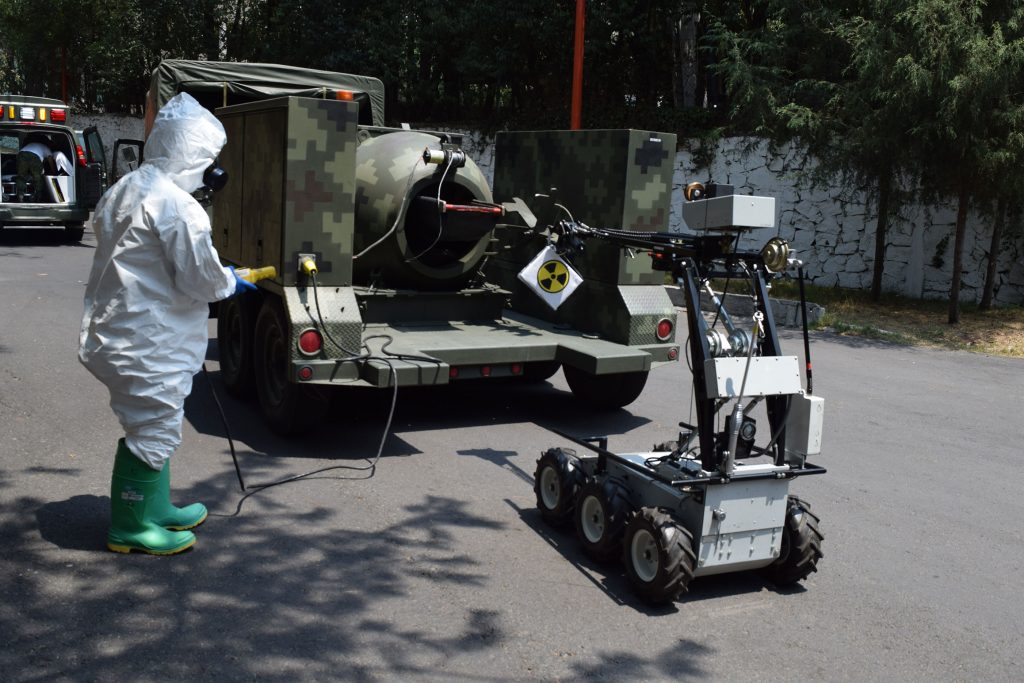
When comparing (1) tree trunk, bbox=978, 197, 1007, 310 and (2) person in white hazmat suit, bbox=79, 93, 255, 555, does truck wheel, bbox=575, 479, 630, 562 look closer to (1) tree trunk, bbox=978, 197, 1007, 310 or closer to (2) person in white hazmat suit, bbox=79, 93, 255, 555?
(2) person in white hazmat suit, bbox=79, 93, 255, 555

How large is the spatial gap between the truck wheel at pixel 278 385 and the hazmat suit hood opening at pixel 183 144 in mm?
1776

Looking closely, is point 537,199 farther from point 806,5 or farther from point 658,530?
point 806,5

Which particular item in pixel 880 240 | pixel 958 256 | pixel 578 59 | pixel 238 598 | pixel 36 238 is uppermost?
pixel 578 59

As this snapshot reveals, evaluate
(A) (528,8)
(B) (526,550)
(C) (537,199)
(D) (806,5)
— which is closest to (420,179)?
(C) (537,199)

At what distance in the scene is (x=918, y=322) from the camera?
13.5m

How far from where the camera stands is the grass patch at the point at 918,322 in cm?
1222

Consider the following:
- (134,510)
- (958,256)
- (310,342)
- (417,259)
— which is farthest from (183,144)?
(958,256)

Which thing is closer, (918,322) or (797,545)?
(797,545)

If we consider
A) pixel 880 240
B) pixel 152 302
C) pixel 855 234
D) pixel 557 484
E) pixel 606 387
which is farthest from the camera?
pixel 855 234

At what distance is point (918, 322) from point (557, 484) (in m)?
9.80

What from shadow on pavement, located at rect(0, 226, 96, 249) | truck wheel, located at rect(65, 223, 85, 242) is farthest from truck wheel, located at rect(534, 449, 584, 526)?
truck wheel, located at rect(65, 223, 85, 242)

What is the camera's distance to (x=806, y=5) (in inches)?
613

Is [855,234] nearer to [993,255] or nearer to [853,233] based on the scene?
[853,233]

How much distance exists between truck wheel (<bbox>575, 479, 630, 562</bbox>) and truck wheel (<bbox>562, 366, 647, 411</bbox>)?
9.14ft
